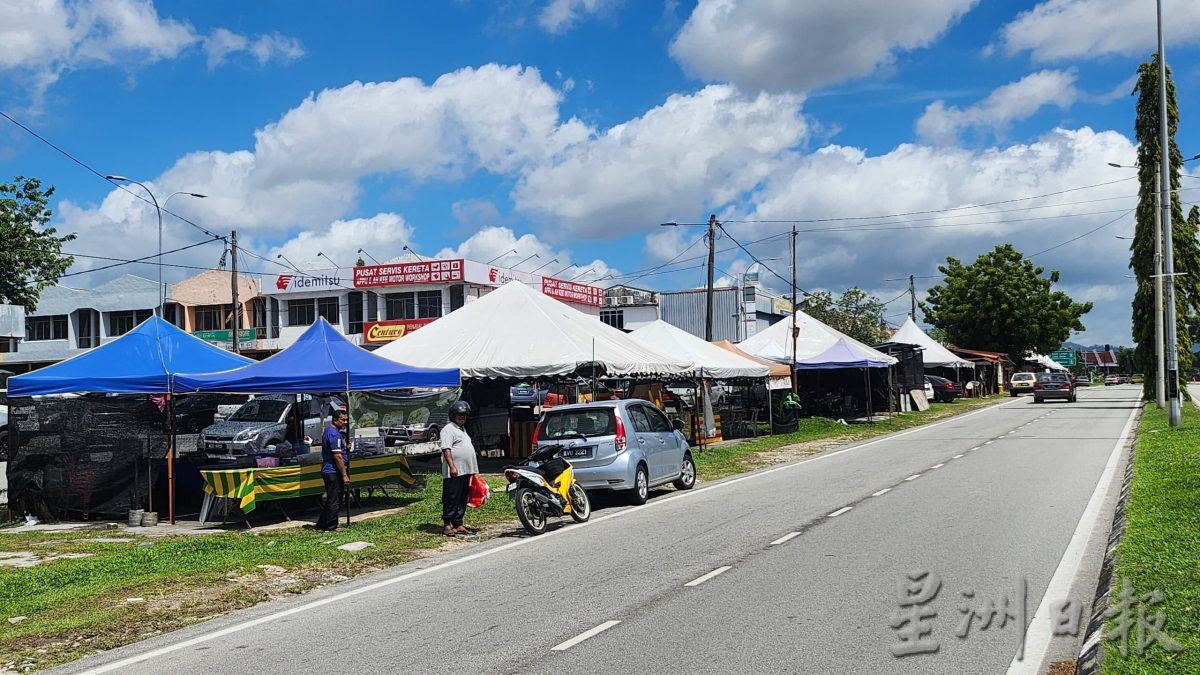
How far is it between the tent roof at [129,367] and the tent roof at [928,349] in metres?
43.3

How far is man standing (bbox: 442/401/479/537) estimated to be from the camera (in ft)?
41.4

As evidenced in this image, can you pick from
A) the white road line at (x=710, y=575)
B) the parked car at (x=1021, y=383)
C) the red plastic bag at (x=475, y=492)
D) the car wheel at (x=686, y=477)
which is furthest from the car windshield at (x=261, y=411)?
the parked car at (x=1021, y=383)

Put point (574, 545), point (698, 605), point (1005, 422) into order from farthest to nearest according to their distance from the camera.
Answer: point (1005, 422) < point (574, 545) < point (698, 605)

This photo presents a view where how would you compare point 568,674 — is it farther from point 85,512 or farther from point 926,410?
point 926,410

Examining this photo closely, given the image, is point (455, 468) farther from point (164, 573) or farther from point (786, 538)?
point (786, 538)

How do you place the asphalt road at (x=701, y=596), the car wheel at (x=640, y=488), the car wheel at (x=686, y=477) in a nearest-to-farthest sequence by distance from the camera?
the asphalt road at (x=701, y=596)
the car wheel at (x=640, y=488)
the car wheel at (x=686, y=477)

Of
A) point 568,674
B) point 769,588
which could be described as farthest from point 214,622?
point 769,588

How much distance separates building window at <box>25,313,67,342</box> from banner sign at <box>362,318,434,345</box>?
21.1 metres

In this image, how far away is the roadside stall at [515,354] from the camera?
20750 millimetres

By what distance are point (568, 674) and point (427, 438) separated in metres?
21.7

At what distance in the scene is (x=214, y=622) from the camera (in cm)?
820

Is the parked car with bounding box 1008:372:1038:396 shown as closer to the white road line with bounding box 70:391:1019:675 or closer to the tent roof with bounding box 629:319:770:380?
the tent roof with bounding box 629:319:770:380

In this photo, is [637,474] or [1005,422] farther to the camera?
[1005,422]

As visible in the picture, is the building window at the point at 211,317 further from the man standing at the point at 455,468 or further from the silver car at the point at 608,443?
the man standing at the point at 455,468
